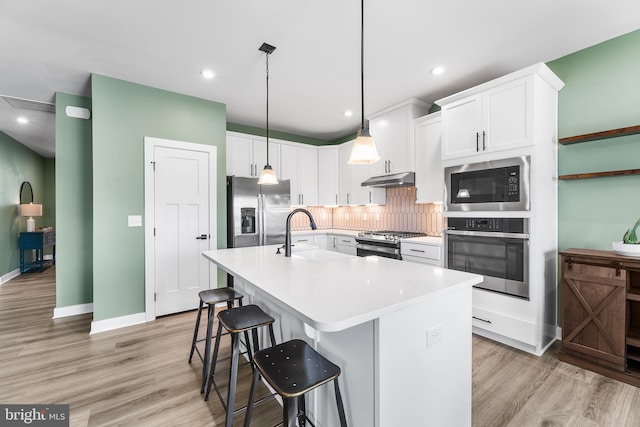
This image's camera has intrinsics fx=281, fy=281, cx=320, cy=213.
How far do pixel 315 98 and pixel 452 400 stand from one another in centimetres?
345

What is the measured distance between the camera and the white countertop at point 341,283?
103 centimetres

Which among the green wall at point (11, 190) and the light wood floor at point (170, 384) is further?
the green wall at point (11, 190)

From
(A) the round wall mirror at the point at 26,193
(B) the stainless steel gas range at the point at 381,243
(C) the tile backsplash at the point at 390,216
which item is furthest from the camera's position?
(A) the round wall mirror at the point at 26,193

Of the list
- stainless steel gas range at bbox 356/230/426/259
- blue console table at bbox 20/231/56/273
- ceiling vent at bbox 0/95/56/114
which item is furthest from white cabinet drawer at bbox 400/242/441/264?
blue console table at bbox 20/231/56/273

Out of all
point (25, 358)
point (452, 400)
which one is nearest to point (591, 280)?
point (452, 400)

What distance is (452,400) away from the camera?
4.73ft

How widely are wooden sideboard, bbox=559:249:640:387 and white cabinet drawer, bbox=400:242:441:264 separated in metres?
1.09

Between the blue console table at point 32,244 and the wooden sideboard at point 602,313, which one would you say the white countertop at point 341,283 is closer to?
the wooden sideboard at point 602,313

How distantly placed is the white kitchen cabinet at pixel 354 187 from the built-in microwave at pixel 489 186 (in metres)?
1.58

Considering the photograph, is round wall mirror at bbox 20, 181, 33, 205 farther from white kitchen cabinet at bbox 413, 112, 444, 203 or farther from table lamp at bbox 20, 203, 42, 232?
white kitchen cabinet at bbox 413, 112, 444, 203

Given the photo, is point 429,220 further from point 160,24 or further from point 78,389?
point 78,389

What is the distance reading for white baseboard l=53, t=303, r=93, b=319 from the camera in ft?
11.4

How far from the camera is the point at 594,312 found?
219 cm

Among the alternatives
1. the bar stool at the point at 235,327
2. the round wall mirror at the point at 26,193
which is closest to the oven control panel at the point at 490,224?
the bar stool at the point at 235,327
